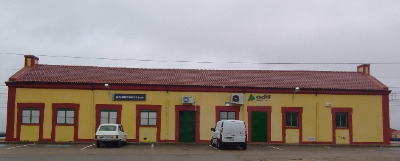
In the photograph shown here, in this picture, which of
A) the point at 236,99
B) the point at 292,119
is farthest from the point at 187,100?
the point at 292,119

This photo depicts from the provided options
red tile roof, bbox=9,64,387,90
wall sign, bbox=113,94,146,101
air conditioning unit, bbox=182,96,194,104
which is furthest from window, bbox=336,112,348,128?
wall sign, bbox=113,94,146,101

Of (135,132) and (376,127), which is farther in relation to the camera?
(376,127)

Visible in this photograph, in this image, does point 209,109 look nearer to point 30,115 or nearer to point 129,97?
point 129,97

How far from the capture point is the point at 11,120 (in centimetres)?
3316

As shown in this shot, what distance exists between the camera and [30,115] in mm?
33500

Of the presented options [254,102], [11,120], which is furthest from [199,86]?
[11,120]

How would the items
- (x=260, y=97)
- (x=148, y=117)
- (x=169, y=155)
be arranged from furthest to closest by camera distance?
(x=260, y=97), (x=148, y=117), (x=169, y=155)

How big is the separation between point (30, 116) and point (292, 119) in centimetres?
1846

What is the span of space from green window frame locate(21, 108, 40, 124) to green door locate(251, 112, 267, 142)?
1502 cm

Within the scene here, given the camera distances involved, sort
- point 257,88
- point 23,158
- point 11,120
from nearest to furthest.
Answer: point 23,158 → point 11,120 → point 257,88

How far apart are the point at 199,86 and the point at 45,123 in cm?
1089

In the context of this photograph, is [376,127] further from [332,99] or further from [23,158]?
[23,158]

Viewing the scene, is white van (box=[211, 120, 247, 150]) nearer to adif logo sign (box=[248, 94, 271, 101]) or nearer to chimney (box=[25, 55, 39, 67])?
adif logo sign (box=[248, 94, 271, 101])

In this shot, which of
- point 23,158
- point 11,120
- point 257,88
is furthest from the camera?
point 257,88
